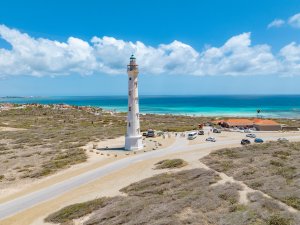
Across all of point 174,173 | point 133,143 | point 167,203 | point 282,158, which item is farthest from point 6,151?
point 282,158

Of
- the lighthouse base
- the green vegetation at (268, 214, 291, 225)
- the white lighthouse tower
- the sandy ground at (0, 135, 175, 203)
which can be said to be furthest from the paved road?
the green vegetation at (268, 214, 291, 225)

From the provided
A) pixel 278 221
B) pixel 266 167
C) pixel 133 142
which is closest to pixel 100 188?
pixel 278 221

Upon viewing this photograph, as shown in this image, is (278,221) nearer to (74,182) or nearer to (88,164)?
(74,182)

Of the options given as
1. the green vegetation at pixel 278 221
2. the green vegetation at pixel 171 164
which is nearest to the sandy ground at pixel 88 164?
the green vegetation at pixel 171 164

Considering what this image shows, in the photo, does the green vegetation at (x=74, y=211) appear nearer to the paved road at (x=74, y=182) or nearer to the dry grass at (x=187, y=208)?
the dry grass at (x=187, y=208)

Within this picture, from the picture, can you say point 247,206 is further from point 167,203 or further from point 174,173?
point 174,173

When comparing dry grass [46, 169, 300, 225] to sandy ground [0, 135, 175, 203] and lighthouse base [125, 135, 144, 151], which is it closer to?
sandy ground [0, 135, 175, 203]

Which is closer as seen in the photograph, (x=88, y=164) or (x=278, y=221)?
(x=278, y=221)
